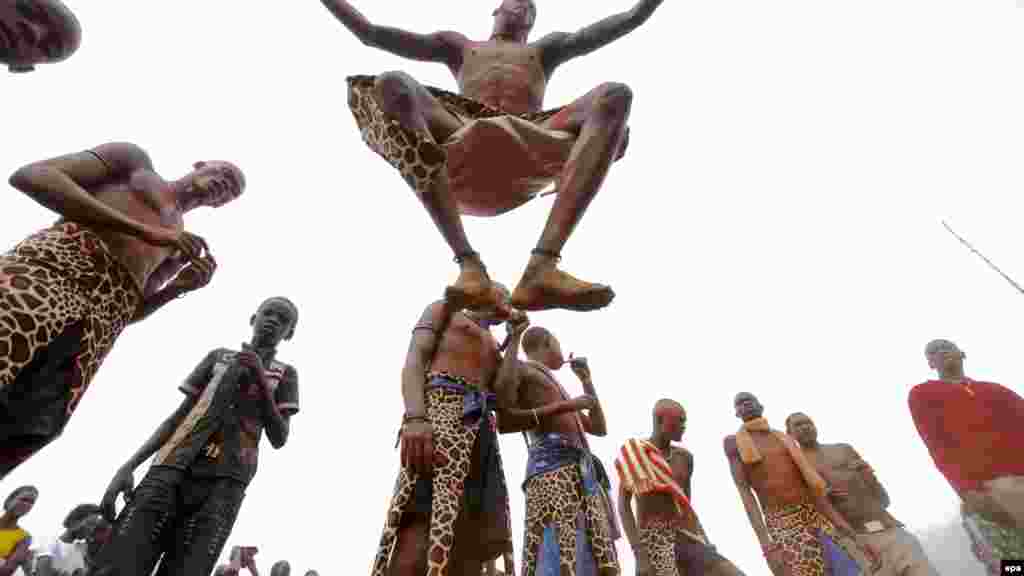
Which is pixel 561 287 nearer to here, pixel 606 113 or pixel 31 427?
pixel 606 113

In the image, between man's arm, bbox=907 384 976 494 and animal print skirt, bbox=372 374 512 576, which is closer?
animal print skirt, bbox=372 374 512 576

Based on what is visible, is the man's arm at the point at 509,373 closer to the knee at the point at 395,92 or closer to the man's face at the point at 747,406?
the knee at the point at 395,92

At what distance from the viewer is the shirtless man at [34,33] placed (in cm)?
168

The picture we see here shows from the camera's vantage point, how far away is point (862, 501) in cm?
543

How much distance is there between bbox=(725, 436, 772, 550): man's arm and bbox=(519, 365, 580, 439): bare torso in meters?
2.26

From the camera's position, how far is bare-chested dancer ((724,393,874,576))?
15.3 ft

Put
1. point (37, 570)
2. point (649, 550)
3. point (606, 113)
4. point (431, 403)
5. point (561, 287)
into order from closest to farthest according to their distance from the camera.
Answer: point (561, 287)
point (606, 113)
point (431, 403)
point (649, 550)
point (37, 570)

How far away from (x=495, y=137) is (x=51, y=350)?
2071 millimetres

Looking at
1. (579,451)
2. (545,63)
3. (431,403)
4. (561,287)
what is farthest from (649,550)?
(545,63)

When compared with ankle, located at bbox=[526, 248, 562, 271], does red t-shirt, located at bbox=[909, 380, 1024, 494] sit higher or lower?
higher

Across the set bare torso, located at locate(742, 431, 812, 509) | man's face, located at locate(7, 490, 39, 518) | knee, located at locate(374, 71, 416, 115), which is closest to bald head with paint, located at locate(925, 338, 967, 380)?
bare torso, located at locate(742, 431, 812, 509)

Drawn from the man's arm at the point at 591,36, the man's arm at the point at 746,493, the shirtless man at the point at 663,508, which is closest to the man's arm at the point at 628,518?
the shirtless man at the point at 663,508

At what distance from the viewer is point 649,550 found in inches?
187

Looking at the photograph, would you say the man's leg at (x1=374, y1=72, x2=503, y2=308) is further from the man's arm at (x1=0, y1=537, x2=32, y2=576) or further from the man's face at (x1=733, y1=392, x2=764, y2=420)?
the man's arm at (x1=0, y1=537, x2=32, y2=576)
